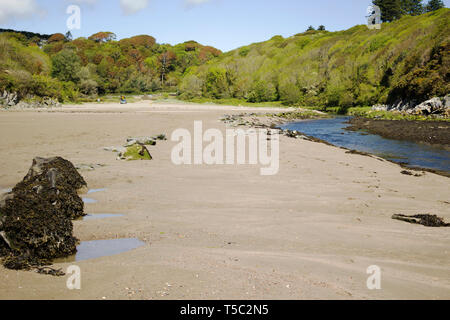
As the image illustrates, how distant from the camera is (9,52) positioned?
144 ft

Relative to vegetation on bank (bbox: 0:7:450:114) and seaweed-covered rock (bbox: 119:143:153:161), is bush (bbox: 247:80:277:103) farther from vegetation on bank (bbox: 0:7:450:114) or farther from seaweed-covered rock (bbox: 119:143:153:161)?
seaweed-covered rock (bbox: 119:143:153:161)

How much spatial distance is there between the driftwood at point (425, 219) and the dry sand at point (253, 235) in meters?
0.16

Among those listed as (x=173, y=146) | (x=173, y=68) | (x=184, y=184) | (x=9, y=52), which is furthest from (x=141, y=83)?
(x=184, y=184)

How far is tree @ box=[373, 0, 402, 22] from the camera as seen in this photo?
108 m

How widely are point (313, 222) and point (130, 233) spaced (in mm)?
2245

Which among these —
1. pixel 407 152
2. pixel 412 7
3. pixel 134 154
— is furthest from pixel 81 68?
pixel 412 7

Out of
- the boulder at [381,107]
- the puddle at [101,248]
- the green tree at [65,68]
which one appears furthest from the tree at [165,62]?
the puddle at [101,248]

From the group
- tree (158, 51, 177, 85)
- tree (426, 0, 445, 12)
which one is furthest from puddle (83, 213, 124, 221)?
tree (426, 0, 445, 12)

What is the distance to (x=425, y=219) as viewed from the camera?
4367 millimetres

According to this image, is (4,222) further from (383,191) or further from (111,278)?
(383,191)

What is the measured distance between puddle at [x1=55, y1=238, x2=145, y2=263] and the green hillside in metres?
38.5

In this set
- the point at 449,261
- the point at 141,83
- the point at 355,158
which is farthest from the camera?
the point at 141,83

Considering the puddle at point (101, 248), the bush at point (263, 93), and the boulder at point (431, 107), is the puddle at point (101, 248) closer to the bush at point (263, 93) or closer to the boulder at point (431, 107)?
the boulder at point (431, 107)

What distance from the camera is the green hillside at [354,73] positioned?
3916cm
